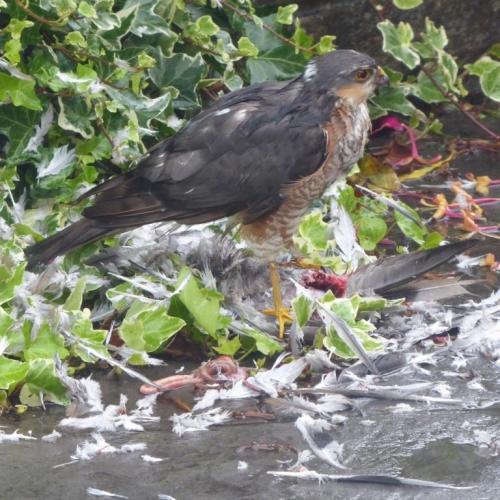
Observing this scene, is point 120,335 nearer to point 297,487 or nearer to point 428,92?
point 297,487

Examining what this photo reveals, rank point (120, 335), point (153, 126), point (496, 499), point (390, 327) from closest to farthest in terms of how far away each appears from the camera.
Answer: point (496, 499), point (120, 335), point (390, 327), point (153, 126)

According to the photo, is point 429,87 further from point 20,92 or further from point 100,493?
point 100,493

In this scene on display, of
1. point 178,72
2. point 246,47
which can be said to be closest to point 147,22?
point 178,72

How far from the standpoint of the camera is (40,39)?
497 cm

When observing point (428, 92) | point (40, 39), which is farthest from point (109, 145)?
point (428, 92)

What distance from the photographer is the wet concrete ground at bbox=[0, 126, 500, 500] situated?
3223 mm

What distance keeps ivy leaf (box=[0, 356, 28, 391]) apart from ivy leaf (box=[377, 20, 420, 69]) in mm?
2803

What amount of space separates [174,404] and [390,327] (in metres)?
0.98

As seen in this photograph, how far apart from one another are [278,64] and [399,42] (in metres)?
0.63

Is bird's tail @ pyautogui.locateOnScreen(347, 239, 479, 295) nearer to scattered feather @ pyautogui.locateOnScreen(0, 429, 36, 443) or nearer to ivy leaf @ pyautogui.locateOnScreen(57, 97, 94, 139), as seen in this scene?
ivy leaf @ pyautogui.locateOnScreen(57, 97, 94, 139)

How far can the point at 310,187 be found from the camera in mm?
4547

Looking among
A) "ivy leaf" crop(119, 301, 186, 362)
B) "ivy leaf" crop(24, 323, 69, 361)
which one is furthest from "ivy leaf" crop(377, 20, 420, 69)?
"ivy leaf" crop(24, 323, 69, 361)

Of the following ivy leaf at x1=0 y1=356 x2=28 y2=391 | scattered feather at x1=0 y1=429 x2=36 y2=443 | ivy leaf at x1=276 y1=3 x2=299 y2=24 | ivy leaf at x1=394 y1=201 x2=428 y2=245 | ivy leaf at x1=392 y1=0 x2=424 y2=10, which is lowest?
ivy leaf at x1=394 y1=201 x2=428 y2=245

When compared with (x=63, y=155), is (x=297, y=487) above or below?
below
